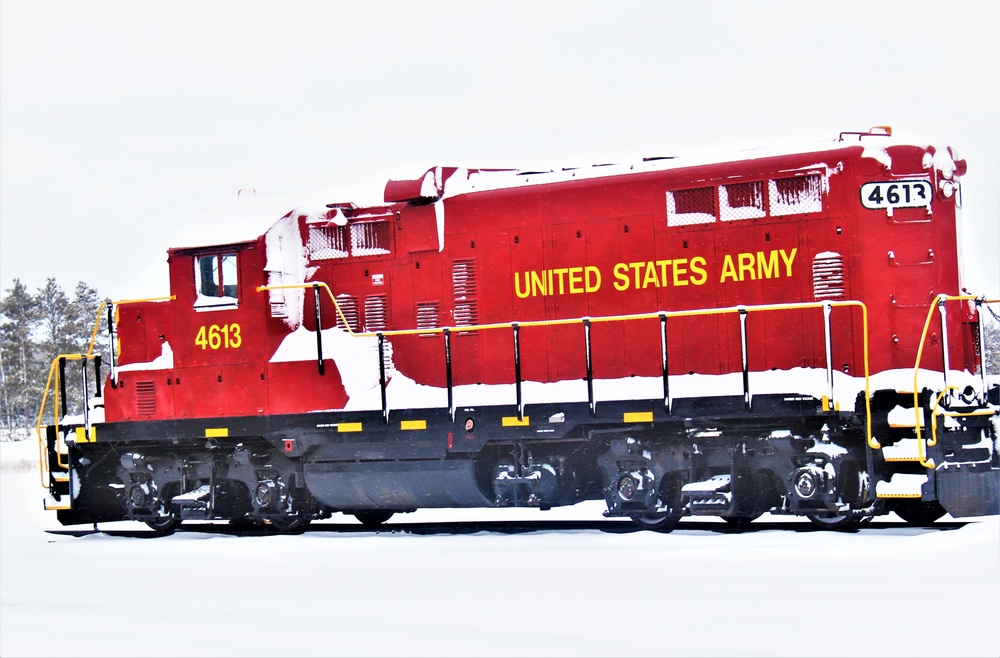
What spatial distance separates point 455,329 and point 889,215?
4081 millimetres

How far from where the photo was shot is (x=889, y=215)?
10.6 metres

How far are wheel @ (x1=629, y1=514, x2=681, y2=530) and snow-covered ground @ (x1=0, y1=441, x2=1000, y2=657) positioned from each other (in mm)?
135

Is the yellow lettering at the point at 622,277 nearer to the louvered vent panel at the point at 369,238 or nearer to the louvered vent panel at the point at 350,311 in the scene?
the louvered vent panel at the point at 369,238

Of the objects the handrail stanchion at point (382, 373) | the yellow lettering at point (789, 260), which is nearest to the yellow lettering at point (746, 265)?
the yellow lettering at point (789, 260)

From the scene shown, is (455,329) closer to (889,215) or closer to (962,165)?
(889,215)

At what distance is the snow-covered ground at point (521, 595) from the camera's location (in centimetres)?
650

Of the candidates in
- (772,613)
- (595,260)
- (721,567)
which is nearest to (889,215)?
(595,260)

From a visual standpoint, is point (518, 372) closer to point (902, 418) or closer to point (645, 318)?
point (645, 318)

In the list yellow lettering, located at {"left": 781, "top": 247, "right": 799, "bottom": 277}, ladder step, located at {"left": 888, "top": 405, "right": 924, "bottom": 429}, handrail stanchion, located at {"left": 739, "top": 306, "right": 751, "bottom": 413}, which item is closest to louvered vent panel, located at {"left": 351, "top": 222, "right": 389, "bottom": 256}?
handrail stanchion, located at {"left": 739, "top": 306, "right": 751, "bottom": 413}

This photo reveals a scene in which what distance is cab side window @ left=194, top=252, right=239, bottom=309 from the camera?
1244cm

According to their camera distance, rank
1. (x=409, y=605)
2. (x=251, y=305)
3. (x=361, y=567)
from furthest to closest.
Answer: (x=251, y=305) → (x=361, y=567) → (x=409, y=605)

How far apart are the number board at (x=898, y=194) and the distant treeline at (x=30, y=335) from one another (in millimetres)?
43206

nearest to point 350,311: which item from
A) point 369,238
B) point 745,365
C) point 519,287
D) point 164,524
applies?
point 369,238

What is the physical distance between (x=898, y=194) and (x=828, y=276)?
93 cm
